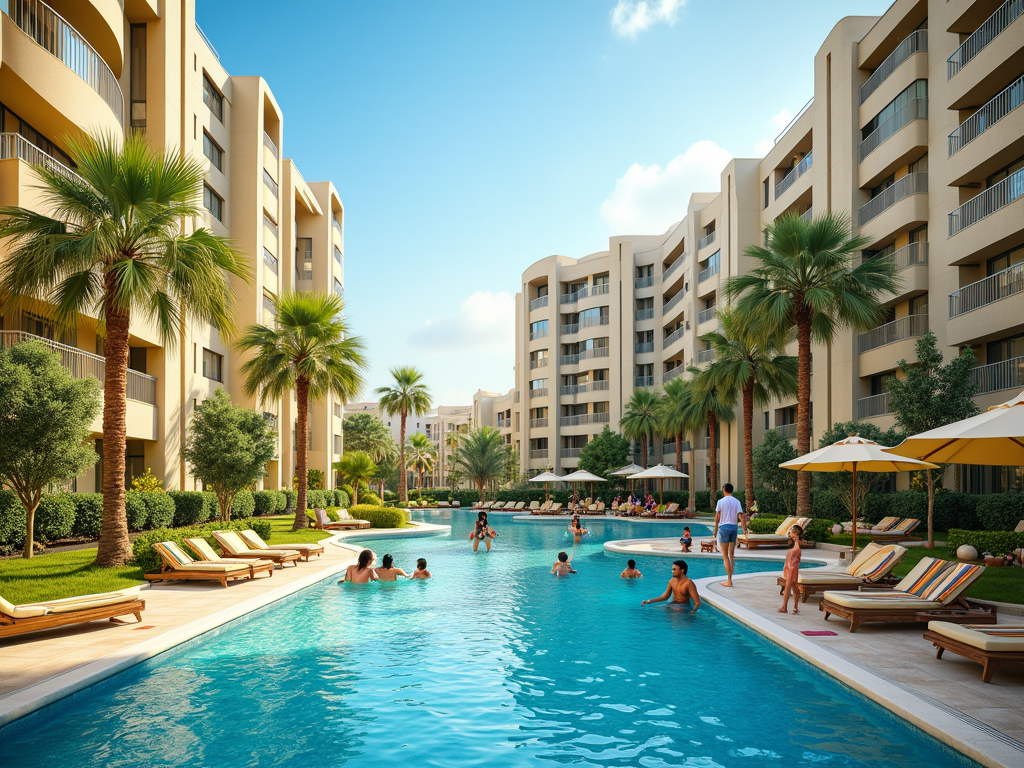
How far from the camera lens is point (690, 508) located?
42.2 meters

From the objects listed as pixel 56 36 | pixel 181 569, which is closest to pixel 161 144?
pixel 56 36

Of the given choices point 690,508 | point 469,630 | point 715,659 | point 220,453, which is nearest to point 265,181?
point 220,453

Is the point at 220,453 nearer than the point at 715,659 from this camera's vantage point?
No

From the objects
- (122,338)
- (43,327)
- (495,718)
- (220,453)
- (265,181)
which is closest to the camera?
(495,718)

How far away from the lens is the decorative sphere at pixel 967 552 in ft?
50.8

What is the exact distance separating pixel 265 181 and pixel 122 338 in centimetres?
2748

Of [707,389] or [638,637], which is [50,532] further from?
[707,389]

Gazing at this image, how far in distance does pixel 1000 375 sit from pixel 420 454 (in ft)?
230

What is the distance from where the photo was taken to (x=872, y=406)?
30.3 metres

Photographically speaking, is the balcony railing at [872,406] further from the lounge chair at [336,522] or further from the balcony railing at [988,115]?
the lounge chair at [336,522]

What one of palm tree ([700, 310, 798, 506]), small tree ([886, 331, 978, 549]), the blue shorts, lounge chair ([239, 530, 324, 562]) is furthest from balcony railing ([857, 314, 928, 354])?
lounge chair ([239, 530, 324, 562])

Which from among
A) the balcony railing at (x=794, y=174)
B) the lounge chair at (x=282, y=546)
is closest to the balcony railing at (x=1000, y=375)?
the balcony railing at (x=794, y=174)

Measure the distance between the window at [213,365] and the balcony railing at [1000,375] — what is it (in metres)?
29.9

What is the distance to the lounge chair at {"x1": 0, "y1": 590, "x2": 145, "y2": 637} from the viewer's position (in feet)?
28.7
